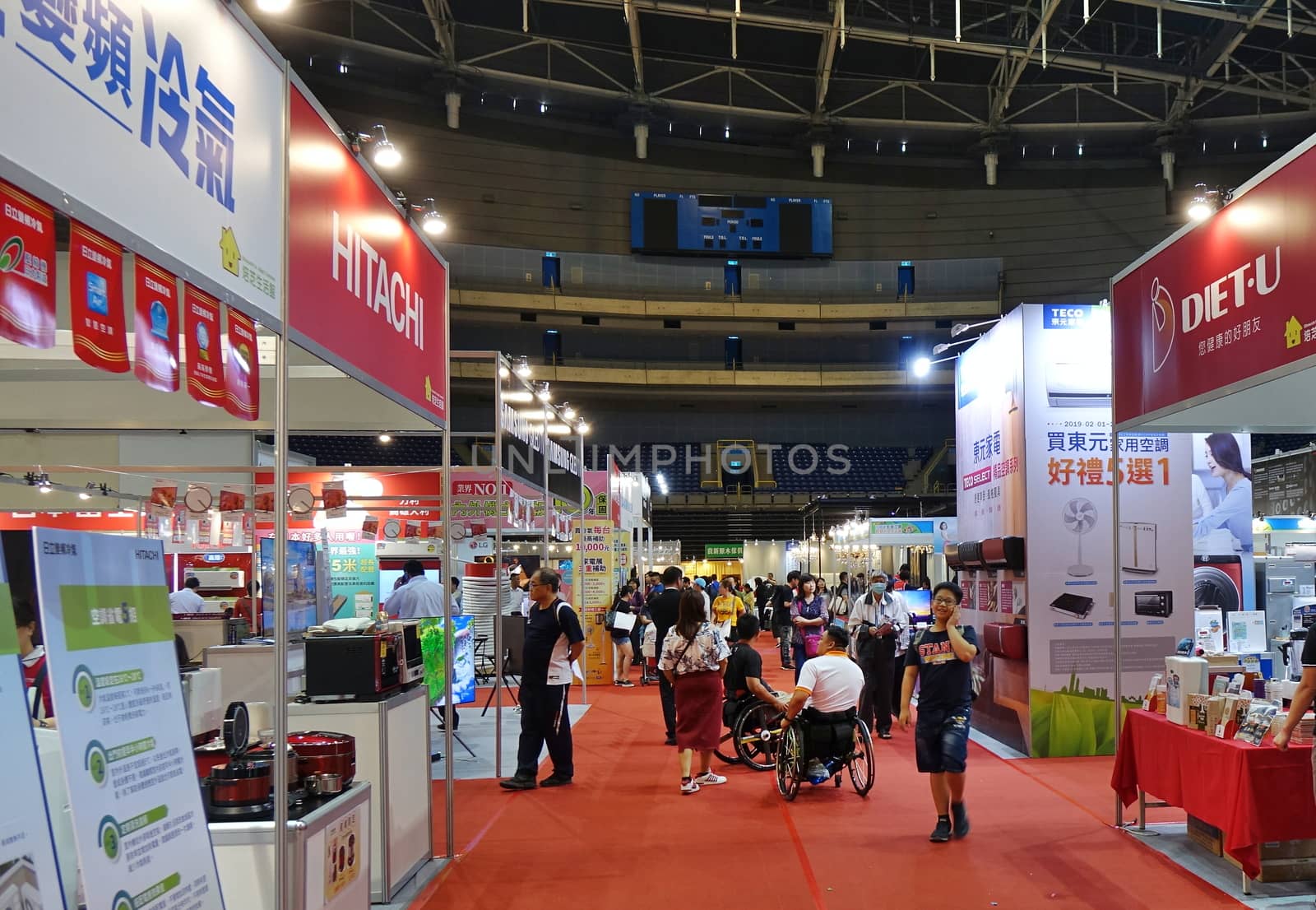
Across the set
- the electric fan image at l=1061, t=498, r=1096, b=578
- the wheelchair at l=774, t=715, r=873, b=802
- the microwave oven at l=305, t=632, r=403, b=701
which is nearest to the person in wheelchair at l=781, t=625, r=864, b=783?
the wheelchair at l=774, t=715, r=873, b=802

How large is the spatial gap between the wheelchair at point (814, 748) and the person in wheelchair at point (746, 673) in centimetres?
33

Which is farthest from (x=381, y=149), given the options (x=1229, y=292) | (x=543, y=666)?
(x=543, y=666)

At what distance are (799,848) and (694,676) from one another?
1.50 meters

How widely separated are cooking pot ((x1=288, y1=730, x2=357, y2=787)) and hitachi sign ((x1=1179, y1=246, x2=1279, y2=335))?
397 cm

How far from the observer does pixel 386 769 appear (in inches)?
182

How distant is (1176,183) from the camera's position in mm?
27375

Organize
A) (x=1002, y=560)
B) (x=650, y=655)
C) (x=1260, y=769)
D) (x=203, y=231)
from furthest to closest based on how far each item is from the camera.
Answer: (x=650, y=655) → (x=1002, y=560) → (x=1260, y=769) → (x=203, y=231)

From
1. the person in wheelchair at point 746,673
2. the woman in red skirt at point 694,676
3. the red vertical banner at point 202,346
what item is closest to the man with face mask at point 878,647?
the person in wheelchair at point 746,673

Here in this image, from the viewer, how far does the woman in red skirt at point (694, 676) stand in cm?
689

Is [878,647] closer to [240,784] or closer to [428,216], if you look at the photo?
[428,216]

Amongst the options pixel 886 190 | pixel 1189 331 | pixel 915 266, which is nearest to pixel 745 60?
pixel 886 190

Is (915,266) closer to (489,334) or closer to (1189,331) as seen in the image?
(489,334)

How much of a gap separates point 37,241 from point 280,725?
1.60m

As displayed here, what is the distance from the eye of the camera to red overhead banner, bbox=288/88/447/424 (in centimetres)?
351
